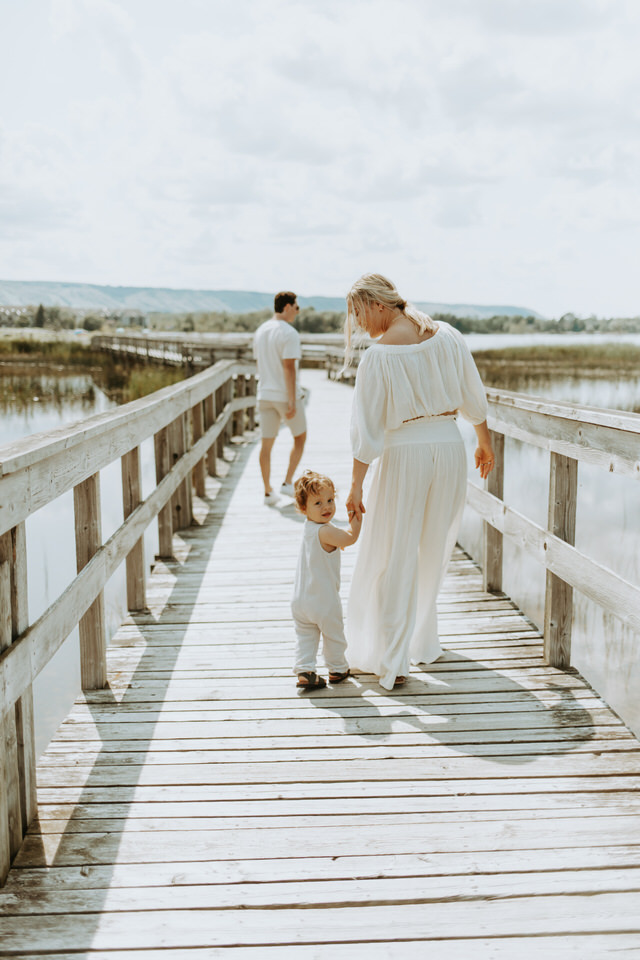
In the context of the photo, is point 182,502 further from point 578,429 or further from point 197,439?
Result: point 578,429

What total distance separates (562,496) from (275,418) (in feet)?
13.1

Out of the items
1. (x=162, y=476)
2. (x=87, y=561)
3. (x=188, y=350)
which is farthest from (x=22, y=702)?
(x=188, y=350)

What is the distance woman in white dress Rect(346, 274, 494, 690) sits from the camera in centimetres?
338

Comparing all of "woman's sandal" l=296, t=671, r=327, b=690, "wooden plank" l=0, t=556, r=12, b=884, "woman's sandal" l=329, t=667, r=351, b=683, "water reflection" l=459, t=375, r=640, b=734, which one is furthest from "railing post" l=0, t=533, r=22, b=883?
"water reflection" l=459, t=375, r=640, b=734

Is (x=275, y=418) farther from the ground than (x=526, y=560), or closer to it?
farther from the ground

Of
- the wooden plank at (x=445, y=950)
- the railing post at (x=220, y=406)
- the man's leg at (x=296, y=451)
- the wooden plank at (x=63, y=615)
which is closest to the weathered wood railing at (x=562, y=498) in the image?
the wooden plank at (x=445, y=950)

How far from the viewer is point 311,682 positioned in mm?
3617

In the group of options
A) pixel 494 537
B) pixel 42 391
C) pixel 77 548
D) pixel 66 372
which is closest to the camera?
pixel 77 548

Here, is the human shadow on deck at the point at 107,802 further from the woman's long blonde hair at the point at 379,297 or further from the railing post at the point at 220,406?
the railing post at the point at 220,406

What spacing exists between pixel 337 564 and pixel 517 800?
3.95 ft

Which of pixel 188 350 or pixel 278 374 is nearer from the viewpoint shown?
pixel 278 374

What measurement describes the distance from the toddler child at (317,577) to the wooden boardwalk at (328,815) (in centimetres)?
16

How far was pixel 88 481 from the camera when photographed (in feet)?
11.5

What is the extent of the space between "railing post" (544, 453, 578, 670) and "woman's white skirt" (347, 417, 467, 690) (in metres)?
0.42
